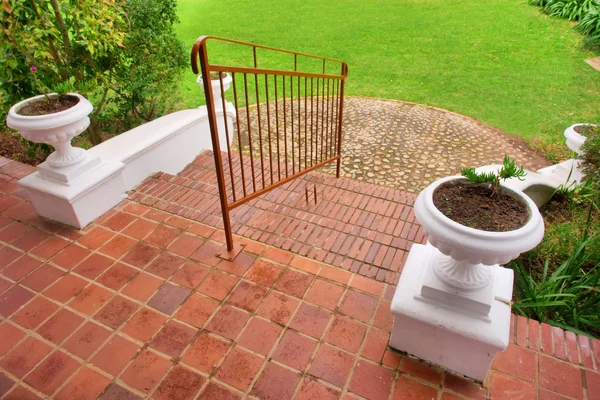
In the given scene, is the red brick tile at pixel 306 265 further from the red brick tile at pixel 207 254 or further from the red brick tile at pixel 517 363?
the red brick tile at pixel 517 363

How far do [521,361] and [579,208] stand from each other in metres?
2.44

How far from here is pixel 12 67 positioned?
3.38 metres

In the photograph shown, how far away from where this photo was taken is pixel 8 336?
217 cm

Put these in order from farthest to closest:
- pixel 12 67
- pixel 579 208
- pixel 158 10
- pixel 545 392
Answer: pixel 158 10, pixel 579 208, pixel 12 67, pixel 545 392

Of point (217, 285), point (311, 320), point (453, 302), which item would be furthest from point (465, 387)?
point (217, 285)

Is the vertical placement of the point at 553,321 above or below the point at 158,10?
below

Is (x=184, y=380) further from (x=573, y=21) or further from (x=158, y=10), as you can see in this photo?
(x=573, y=21)

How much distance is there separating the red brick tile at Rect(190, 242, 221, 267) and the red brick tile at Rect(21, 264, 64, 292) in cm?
88

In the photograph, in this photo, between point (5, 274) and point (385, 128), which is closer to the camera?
point (5, 274)

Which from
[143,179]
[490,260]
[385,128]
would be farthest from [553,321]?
[385,128]

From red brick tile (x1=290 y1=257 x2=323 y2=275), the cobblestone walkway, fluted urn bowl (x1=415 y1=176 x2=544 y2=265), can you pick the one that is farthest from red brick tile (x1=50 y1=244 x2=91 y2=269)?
the cobblestone walkway

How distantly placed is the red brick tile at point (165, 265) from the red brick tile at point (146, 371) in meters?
0.59

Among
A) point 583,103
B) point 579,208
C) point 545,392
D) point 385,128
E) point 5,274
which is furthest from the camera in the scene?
point 583,103

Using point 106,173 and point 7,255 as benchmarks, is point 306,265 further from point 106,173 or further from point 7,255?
point 7,255
